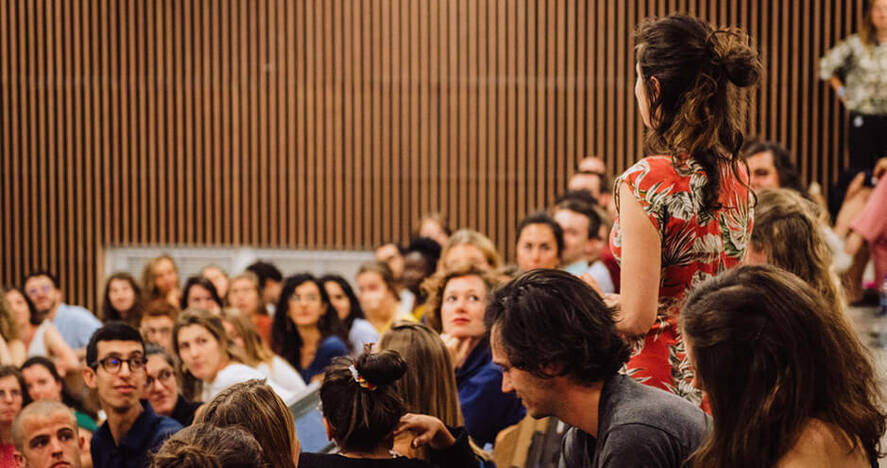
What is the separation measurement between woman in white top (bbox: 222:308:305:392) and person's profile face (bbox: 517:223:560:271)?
122 cm

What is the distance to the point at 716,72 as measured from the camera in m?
2.33

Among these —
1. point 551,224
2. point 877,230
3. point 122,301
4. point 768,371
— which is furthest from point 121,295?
point 768,371

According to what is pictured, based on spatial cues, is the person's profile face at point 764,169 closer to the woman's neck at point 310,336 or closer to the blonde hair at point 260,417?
the woman's neck at point 310,336

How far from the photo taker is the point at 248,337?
5520 mm

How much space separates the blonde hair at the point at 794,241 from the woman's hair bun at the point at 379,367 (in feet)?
3.23

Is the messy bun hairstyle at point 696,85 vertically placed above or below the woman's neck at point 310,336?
above

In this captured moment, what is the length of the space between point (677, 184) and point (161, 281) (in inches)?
226

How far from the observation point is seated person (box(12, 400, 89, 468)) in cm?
390

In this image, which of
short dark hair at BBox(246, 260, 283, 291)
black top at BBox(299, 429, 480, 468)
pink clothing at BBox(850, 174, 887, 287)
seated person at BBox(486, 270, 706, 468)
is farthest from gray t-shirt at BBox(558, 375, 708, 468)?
short dark hair at BBox(246, 260, 283, 291)

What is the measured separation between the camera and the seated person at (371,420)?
2605 mm

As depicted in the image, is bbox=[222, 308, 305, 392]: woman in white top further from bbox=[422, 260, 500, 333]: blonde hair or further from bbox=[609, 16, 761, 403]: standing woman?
bbox=[609, 16, 761, 403]: standing woman

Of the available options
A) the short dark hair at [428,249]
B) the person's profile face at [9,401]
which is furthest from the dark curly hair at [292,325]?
the person's profile face at [9,401]

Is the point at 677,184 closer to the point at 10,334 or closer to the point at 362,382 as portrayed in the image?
the point at 362,382

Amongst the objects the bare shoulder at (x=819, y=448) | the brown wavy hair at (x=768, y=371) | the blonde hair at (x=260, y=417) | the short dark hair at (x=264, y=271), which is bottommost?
the short dark hair at (x=264, y=271)
